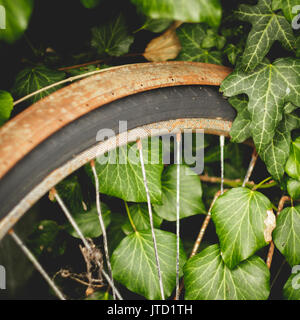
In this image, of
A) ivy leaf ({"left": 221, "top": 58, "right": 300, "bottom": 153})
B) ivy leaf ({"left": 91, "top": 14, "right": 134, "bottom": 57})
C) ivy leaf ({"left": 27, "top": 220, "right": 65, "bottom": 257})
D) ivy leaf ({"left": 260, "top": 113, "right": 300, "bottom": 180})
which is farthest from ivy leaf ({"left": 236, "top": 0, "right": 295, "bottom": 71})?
ivy leaf ({"left": 27, "top": 220, "right": 65, "bottom": 257})

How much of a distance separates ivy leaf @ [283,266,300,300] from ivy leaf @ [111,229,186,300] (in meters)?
0.29

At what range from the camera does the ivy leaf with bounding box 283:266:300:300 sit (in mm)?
746

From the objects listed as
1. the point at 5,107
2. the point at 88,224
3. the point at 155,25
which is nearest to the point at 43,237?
the point at 88,224

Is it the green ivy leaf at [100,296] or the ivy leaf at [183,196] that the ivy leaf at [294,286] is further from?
the green ivy leaf at [100,296]

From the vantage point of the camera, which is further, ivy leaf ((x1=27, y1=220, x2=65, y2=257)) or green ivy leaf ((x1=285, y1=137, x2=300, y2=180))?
ivy leaf ((x1=27, y1=220, x2=65, y2=257))

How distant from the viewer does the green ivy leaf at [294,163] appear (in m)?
0.67

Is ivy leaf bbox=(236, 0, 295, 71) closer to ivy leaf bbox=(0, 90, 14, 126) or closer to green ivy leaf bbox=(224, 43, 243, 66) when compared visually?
green ivy leaf bbox=(224, 43, 243, 66)

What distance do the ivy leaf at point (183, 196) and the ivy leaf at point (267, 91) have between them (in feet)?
0.68

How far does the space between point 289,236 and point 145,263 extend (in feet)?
1.15

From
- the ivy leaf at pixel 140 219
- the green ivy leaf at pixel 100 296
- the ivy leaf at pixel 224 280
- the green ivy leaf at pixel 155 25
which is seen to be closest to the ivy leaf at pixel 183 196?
the ivy leaf at pixel 140 219

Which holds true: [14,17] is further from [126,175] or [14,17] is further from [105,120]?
[126,175]

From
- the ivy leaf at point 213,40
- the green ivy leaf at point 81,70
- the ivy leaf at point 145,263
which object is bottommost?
the ivy leaf at point 145,263

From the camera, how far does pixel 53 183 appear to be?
19.9 inches
